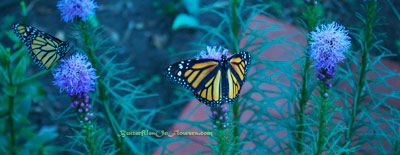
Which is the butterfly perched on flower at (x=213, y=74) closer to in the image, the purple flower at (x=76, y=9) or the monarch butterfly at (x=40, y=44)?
the purple flower at (x=76, y=9)

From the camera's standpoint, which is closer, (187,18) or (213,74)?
(213,74)

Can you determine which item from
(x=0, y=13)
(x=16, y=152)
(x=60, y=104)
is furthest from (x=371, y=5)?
(x=0, y=13)

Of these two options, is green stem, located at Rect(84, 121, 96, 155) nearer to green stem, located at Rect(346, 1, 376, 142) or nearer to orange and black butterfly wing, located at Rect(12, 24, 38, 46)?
orange and black butterfly wing, located at Rect(12, 24, 38, 46)

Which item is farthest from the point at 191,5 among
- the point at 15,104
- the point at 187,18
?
the point at 15,104

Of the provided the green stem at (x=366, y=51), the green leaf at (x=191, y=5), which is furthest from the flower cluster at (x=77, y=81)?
the green leaf at (x=191, y=5)

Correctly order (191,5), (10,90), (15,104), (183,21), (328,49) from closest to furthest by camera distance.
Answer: (328,49) → (10,90) → (15,104) → (183,21) → (191,5)

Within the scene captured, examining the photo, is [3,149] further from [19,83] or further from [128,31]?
[128,31]

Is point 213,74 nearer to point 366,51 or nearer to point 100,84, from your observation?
point 100,84
